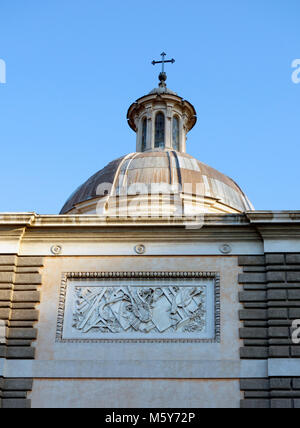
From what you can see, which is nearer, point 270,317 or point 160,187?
point 270,317

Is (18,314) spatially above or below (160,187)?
below

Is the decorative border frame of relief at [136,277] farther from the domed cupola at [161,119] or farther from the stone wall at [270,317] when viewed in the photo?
the domed cupola at [161,119]

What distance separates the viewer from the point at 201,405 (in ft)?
50.9

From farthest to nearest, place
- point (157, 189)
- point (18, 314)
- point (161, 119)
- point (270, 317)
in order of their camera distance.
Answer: point (161, 119), point (157, 189), point (18, 314), point (270, 317)

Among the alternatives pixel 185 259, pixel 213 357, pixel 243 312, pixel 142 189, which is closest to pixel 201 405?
pixel 213 357

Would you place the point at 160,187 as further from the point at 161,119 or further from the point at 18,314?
the point at 18,314

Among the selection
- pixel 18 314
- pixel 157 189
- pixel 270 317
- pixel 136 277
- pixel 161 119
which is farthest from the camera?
pixel 161 119

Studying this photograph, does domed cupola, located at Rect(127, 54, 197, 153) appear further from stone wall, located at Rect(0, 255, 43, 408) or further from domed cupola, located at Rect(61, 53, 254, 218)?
stone wall, located at Rect(0, 255, 43, 408)

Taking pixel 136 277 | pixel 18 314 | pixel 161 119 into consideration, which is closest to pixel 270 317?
pixel 136 277

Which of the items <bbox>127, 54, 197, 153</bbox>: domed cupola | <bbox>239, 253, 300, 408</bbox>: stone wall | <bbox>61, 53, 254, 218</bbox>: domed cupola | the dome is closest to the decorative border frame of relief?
<bbox>239, 253, 300, 408</bbox>: stone wall

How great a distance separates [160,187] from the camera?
26.8 meters

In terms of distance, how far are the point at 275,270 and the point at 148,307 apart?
3232mm
